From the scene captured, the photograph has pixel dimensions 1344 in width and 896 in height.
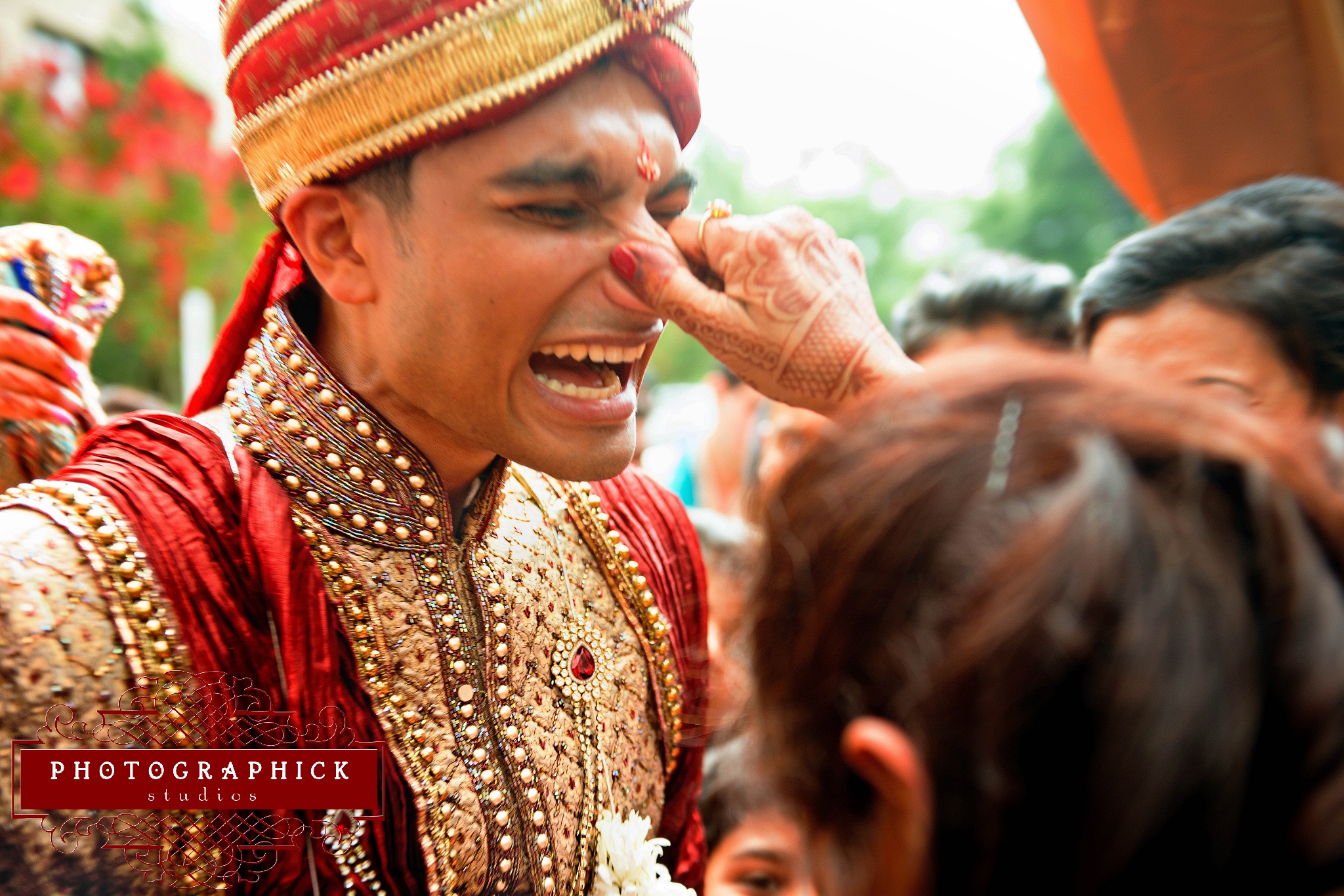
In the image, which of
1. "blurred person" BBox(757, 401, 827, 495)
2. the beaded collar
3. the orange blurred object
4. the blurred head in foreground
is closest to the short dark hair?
the beaded collar

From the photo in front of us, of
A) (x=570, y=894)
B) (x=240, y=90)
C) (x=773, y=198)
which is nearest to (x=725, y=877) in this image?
(x=570, y=894)

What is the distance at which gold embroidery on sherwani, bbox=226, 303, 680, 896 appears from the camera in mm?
1562

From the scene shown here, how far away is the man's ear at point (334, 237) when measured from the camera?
169 cm

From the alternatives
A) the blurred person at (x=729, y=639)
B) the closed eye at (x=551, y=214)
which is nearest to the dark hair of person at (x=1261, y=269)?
the blurred person at (x=729, y=639)

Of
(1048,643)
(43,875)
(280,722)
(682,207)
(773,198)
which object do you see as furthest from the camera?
(773,198)

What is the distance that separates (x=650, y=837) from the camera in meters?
1.94

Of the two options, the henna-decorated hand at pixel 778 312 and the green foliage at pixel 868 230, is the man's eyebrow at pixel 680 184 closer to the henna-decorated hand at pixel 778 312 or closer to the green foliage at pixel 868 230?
the henna-decorated hand at pixel 778 312

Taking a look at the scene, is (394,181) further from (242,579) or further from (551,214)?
(242,579)

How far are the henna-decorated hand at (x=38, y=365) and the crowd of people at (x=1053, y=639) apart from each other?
1.42 meters

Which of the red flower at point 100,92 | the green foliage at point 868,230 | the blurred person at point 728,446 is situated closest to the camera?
the blurred person at point 728,446

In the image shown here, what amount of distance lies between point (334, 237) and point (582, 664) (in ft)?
3.13

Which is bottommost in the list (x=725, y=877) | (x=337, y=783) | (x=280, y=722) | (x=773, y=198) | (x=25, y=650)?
(x=725, y=877)

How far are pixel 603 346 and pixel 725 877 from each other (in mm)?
1266

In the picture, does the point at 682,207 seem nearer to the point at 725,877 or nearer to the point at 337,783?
the point at 337,783
